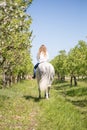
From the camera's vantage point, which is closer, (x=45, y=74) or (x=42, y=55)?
(x=45, y=74)

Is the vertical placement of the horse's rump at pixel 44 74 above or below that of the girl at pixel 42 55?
below

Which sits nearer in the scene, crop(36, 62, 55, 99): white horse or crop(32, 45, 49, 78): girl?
crop(36, 62, 55, 99): white horse

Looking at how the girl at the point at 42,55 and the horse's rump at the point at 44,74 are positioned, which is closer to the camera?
the horse's rump at the point at 44,74

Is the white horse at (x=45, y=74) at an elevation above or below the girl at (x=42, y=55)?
below

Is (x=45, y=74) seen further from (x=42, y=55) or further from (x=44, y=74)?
(x=42, y=55)

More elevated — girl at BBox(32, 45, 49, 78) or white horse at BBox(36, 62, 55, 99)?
girl at BBox(32, 45, 49, 78)

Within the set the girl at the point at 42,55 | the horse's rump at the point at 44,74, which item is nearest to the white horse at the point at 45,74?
the horse's rump at the point at 44,74

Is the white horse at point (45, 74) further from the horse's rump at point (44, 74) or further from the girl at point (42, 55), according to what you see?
the girl at point (42, 55)

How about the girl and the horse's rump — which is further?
the girl

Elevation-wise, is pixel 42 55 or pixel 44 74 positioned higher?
pixel 42 55

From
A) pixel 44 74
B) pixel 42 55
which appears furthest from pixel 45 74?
pixel 42 55

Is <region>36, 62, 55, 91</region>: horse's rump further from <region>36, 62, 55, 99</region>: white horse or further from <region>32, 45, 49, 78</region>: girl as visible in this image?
<region>32, 45, 49, 78</region>: girl

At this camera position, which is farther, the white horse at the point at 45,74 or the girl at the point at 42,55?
the girl at the point at 42,55

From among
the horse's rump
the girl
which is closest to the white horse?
the horse's rump
